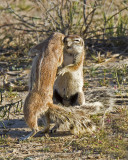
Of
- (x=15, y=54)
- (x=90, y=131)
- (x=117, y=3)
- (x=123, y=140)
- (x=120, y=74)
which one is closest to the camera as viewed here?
(x=123, y=140)

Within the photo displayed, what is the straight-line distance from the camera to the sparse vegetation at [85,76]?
13.7 ft

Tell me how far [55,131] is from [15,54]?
13.8ft

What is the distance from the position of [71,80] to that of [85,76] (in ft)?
5.87

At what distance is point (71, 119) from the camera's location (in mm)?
4516

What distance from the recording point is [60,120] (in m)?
4.50

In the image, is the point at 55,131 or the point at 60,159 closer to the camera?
the point at 60,159

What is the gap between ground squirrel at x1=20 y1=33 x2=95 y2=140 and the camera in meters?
4.43

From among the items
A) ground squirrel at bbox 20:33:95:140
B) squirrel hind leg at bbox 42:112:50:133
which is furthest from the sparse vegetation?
ground squirrel at bbox 20:33:95:140

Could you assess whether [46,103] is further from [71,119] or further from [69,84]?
[69,84]

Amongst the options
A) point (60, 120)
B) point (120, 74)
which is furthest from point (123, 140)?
point (120, 74)

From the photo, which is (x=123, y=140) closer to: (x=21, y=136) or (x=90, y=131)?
(x=90, y=131)

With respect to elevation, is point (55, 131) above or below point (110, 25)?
Result: below

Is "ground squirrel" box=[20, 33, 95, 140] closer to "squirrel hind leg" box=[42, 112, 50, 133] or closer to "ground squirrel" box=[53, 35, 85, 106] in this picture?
"squirrel hind leg" box=[42, 112, 50, 133]

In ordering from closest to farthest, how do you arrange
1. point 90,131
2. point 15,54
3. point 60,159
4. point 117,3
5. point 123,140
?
point 60,159
point 123,140
point 90,131
point 15,54
point 117,3
